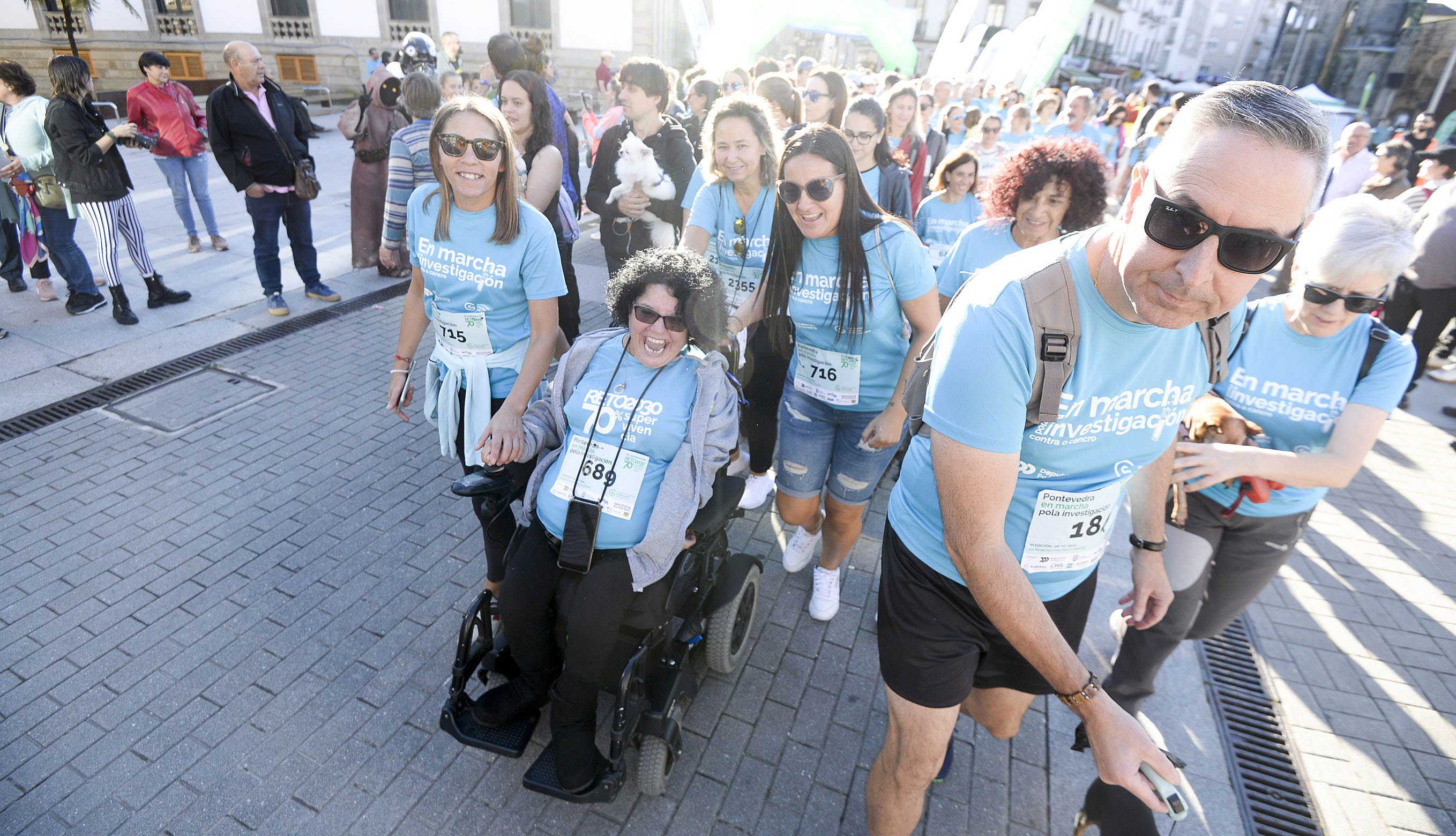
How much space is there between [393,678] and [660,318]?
172 centimetres

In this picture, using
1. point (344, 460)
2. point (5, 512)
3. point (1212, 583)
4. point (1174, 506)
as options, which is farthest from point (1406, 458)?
point (5, 512)

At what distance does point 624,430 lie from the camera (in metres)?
2.36

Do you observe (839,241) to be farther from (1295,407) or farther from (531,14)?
(531,14)

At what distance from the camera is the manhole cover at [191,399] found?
445cm

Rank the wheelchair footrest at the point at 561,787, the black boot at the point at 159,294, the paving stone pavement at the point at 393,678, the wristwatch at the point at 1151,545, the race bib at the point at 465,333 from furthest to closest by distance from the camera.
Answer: the black boot at the point at 159,294 → the race bib at the point at 465,333 → the paving stone pavement at the point at 393,678 → the wheelchair footrest at the point at 561,787 → the wristwatch at the point at 1151,545

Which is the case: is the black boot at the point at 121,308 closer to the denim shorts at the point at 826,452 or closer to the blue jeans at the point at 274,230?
the blue jeans at the point at 274,230

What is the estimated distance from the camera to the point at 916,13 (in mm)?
42469

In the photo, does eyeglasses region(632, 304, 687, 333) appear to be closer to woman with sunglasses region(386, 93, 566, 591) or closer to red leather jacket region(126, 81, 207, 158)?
woman with sunglasses region(386, 93, 566, 591)

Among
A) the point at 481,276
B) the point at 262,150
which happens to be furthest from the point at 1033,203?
the point at 262,150

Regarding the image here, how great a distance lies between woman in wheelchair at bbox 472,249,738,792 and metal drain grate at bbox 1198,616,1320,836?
215 cm

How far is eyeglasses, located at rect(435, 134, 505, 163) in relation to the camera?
8.34 feet

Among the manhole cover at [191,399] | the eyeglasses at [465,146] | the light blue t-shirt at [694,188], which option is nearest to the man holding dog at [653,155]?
the light blue t-shirt at [694,188]

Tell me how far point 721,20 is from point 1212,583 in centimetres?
1117

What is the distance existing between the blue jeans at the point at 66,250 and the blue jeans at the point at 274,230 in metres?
1.21
